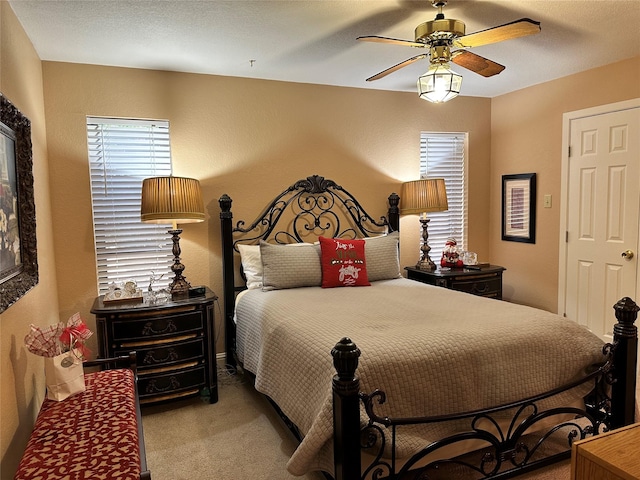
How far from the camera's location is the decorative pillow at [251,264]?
137 inches

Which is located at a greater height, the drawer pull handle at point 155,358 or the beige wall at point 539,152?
the beige wall at point 539,152

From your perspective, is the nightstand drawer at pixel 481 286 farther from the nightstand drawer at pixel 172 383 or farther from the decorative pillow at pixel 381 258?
the nightstand drawer at pixel 172 383

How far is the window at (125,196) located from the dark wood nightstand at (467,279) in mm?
2280

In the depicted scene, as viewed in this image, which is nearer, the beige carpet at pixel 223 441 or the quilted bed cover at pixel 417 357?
the quilted bed cover at pixel 417 357

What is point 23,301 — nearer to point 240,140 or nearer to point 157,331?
point 157,331

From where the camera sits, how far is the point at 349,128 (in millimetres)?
4133

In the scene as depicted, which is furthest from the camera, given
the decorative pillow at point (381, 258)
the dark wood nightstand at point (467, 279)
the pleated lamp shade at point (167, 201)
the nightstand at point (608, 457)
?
the dark wood nightstand at point (467, 279)

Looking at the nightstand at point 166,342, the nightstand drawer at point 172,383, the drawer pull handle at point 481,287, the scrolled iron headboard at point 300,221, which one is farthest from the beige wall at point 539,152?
the nightstand drawer at point 172,383

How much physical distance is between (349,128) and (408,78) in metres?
0.68

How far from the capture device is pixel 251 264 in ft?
11.6

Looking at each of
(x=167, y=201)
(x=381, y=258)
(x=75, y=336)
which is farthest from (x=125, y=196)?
(x=381, y=258)

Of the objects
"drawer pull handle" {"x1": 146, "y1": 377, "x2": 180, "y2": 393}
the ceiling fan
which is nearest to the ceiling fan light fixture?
the ceiling fan

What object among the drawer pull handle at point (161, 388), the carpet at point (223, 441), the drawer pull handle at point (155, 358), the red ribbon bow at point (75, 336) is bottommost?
the carpet at point (223, 441)

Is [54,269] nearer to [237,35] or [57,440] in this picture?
[57,440]
